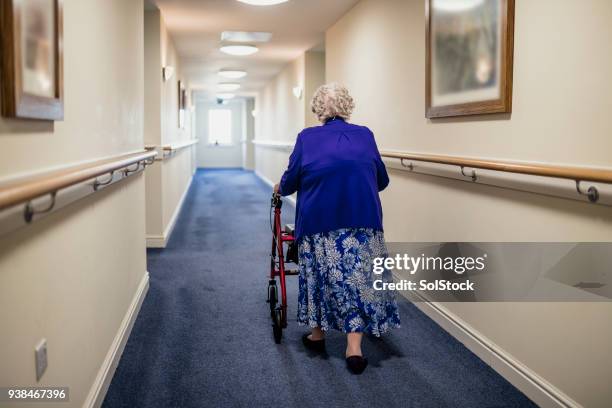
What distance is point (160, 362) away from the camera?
306cm

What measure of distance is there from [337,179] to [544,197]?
3.27ft

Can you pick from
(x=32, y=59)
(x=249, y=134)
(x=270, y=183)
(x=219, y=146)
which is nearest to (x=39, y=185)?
(x=32, y=59)

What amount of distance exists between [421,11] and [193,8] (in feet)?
8.84

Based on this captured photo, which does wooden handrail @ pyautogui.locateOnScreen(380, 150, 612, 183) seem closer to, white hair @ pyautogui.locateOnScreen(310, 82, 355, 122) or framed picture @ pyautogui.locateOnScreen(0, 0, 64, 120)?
white hair @ pyautogui.locateOnScreen(310, 82, 355, 122)

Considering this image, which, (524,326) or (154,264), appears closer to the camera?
(524,326)

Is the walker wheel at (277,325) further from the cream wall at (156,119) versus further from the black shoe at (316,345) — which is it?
the cream wall at (156,119)

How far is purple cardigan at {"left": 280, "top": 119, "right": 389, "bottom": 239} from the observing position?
2.97 m

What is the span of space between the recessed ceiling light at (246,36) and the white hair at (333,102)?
438 centimetres

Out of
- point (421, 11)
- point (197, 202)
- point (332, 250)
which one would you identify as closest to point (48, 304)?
point (332, 250)

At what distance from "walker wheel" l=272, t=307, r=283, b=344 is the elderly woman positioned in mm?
242

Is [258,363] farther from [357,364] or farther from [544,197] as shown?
[544,197]

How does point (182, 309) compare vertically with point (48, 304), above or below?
below

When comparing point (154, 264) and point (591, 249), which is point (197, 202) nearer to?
point (154, 264)

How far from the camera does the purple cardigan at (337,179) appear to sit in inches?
117
